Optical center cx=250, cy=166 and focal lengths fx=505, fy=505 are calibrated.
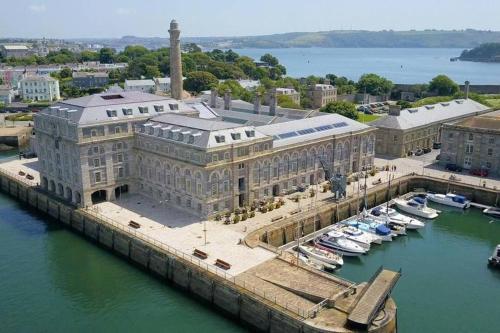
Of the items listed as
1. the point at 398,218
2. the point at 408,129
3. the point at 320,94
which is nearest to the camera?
the point at 398,218

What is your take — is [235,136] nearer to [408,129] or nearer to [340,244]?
[340,244]

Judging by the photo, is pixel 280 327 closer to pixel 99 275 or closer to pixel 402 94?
pixel 99 275

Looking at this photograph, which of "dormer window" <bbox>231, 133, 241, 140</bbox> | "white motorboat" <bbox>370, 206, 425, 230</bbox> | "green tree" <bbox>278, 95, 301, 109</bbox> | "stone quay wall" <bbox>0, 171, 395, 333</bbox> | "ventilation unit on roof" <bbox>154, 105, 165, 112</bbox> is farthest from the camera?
"green tree" <bbox>278, 95, 301, 109</bbox>

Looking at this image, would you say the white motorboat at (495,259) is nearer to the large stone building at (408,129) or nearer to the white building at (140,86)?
the large stone building at (408,129)

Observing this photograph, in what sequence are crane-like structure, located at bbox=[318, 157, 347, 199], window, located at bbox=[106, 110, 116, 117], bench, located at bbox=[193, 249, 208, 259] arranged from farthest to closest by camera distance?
window, located at bbox=[106, 110, 116, 117]
crane-like structure, located at bbox=[318, 157, 347, 199]
bench, located at bbox=[193, 249, 208, 259]

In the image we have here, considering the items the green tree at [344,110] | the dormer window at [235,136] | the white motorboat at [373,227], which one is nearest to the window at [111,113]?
the dormer window at [235,136]

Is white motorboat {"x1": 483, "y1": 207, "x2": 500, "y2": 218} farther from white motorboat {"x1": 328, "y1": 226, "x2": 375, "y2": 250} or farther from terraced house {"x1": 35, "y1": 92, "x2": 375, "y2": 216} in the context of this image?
terraced house {"x1": 35, "y1": 92, "x2": 375, "y2": 216}

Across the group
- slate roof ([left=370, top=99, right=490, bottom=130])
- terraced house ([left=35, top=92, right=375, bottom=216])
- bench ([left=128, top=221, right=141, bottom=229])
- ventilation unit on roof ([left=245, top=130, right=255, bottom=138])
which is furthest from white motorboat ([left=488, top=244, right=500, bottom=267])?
bench ([left=128, top=221, right=141, bottom=229])

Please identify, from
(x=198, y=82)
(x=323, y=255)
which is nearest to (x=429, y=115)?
(x=323, y=255)

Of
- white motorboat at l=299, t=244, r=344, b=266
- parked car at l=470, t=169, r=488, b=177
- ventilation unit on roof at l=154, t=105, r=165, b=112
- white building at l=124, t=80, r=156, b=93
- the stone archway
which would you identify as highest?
ventilation unit on roof at l=154, t=105, r=165, b=112
